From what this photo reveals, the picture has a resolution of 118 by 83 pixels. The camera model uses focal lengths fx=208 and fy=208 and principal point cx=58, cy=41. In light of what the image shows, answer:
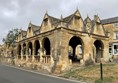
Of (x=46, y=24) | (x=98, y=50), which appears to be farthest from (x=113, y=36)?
(x=46, y=24)

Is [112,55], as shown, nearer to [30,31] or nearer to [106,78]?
[30,31]

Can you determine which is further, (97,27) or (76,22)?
(97,27)

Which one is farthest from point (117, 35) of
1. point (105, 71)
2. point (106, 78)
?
point (106, 78)

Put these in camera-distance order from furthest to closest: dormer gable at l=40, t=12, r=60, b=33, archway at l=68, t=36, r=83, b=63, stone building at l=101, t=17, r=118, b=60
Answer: stone building at l=101, t=17, r=118, b=60
archway at l=68, t=36, r=83, b=63
dormer gable at l=40, t=12, r=60, b=33

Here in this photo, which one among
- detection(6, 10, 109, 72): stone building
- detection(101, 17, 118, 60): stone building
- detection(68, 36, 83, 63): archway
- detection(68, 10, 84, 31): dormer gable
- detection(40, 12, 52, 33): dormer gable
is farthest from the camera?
detection(101, 17, 118, 60): stone building

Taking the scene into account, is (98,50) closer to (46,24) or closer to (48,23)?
(46,24)

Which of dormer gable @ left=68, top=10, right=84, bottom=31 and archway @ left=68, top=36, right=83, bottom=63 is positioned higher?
dormer gable @ left=68, top=10, right=84, bottom=31

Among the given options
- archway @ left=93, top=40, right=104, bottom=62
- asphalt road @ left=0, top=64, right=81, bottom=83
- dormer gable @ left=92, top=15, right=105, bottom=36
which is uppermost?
dormer gable @ left=92, top=15, right=105, bottom=36

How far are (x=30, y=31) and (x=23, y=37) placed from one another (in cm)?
473

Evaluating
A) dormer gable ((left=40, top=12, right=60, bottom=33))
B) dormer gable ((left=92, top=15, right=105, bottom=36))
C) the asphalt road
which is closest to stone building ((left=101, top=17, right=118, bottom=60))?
dormer gable ((left=92, top=15, right=105, bottom=36))

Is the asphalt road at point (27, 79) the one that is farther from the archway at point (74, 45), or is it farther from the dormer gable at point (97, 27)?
the dormer gable at point (97, 27)

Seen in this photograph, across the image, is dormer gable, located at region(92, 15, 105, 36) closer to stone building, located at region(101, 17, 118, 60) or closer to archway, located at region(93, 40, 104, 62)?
archway, located at region(93, 40, 104, 62)

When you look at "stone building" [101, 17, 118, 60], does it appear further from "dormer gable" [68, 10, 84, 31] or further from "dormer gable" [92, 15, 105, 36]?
"dormer gable" [68, 10, 84, 31]

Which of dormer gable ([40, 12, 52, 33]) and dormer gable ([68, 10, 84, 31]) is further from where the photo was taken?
dormer gable ([40, 12, 52, 33])
